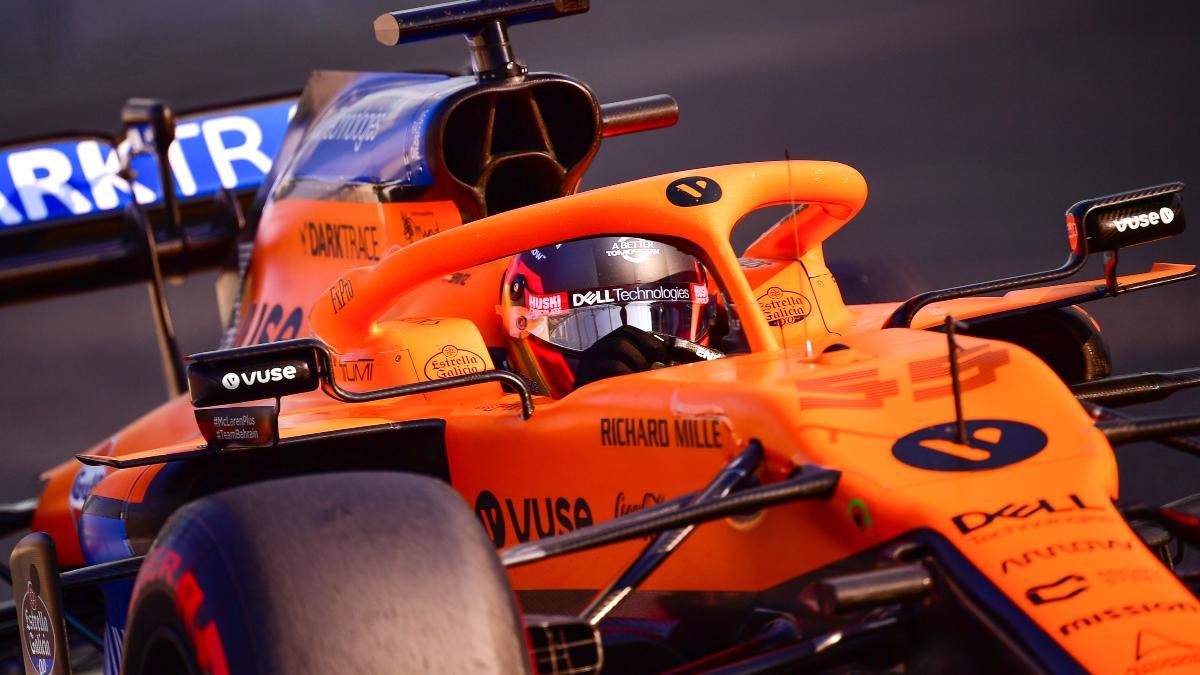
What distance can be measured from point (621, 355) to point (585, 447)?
1.85ft

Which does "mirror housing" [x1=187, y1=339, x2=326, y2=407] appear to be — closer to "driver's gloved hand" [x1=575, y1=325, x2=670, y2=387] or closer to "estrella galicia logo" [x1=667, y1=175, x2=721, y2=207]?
"driver's gloved hand" [x1=575, y1=325, x2=670, y2=387]

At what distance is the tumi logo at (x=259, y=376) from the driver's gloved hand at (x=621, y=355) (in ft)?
2.85

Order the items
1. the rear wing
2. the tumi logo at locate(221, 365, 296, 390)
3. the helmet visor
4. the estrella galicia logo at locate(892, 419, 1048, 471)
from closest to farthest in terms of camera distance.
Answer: the estrella galicia logo at locate(892, 419, 1048, 471) → the tumi logo at locate(221, 365, 296, 390) → the helmet visor → the rear wing

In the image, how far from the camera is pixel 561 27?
49.4ft

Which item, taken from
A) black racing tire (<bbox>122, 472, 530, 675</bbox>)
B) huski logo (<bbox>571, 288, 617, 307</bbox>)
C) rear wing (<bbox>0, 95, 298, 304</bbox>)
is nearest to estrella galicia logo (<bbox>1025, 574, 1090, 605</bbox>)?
black racing tire (<bbox>122, 472, 530, 675</bbox>)

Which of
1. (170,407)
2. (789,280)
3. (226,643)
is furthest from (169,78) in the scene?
(226,643)

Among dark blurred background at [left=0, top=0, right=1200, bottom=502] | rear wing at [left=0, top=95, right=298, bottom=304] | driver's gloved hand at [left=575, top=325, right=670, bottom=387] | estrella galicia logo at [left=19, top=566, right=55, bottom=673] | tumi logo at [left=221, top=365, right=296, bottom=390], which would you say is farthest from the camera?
dark blurred background at [left=0, top=0, right=1200, bottom=502]

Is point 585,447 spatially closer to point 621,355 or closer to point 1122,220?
point 621,355

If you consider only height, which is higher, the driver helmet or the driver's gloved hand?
the driver helmet

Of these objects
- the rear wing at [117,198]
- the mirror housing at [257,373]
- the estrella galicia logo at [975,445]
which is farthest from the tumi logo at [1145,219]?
the rear wing at [117,198]

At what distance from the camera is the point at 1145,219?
4.05 meters

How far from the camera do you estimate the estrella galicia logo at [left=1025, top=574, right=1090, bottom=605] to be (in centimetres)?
293

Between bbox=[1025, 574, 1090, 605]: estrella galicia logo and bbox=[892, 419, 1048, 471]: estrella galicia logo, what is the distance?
31cm

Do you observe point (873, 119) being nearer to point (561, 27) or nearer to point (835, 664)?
point (561, 27)
